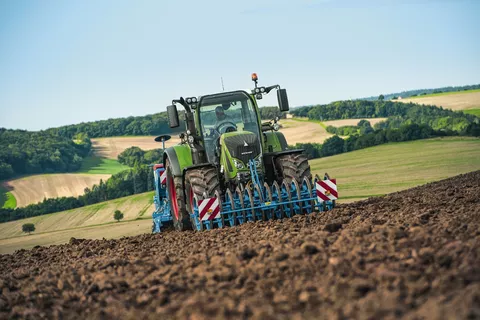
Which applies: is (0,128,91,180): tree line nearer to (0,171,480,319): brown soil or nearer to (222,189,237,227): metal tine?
(222,189,237,227): metal tine

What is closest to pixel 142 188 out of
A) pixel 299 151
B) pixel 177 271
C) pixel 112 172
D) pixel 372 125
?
pixel 112 172

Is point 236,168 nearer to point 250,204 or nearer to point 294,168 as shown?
point 250,204

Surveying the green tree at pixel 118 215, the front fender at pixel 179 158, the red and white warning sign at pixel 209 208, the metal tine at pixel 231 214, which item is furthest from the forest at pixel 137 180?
the red and white warning sign at pixel 209 208

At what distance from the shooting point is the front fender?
13.1 metres

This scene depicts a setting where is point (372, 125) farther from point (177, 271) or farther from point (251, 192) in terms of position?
point (177, 271)

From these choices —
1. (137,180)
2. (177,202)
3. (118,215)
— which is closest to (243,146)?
(177,202)

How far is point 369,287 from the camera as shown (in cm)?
511

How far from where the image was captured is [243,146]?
1230 cm

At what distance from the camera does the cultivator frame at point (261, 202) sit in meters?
11.7

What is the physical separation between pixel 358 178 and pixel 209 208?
20.8 metres

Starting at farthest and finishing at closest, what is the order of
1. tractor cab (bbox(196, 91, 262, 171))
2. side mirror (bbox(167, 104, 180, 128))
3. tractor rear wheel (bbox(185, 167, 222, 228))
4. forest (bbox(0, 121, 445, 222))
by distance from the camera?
forest (bbox(0, 121, 445, 222))
tractor cab (bbox(196, 91, 262, 171))
side mirror (bbox(167, 104, 180, 128))
tractor rear wheel (bbox(185, 167, 222, 228))

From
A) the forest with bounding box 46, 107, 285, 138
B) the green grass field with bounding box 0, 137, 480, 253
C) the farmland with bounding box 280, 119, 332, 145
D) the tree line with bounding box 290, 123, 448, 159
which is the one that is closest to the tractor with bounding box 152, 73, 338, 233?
the green grass field with bounding box 0, 137, 480, 253

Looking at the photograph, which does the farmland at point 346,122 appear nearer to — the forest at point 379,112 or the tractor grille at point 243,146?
the forest at point 379,112

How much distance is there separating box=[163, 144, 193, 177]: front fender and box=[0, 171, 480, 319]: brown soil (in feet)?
13.7
